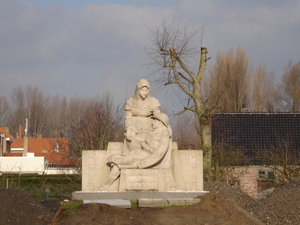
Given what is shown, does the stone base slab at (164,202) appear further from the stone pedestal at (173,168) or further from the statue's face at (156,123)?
the statue's face at (156,123)

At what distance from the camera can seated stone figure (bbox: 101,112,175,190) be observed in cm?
1156

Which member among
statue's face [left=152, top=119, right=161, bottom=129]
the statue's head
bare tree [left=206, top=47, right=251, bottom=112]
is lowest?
statue's face [left=152, top=119, right=161, bottom=129]

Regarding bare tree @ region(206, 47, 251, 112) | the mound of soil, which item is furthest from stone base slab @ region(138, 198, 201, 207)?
bare tree @ region(206, 47, 251, 112)

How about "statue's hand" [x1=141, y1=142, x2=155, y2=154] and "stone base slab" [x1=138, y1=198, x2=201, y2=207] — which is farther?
"statue's hand" [x1=141, y1=142, x2=155, y2=154]

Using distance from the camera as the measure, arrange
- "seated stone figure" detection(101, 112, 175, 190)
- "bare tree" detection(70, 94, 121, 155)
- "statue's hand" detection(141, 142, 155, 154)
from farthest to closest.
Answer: "bare tree" detection(70, 94, 121, 155) → "statue's hand" detection(141, 142, 155, 154) → "seated stone figure" detection(101, 112, 175, 190)

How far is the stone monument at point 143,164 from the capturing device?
11.4 metres

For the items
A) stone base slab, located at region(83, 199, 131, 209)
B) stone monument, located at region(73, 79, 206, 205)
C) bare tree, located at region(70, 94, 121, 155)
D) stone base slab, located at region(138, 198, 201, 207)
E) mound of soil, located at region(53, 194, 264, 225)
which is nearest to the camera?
mound of soil, located at region(53, 194, 264, 225)

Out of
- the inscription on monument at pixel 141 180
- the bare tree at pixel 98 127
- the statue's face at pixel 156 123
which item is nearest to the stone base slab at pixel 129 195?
the inscription on monument at pixel 141 180

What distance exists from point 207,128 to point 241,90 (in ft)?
81.5

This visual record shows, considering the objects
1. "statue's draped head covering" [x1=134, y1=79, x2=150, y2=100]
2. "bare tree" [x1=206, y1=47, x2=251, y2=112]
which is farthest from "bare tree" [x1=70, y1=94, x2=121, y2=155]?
"bare tree" [x1=206, y1=47, x2=251, y2=112]

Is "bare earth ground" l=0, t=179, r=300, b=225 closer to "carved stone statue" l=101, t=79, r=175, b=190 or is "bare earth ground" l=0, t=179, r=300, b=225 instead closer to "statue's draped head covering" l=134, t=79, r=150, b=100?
"carved stone statue" l=101, t=79, r=175, b=190

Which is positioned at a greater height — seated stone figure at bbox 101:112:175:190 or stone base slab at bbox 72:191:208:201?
seated stone figure at bbox 101:112:175:190

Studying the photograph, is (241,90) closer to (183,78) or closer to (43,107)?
(183,78)

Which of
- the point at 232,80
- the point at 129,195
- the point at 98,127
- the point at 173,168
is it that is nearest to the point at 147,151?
the point at 173,168
